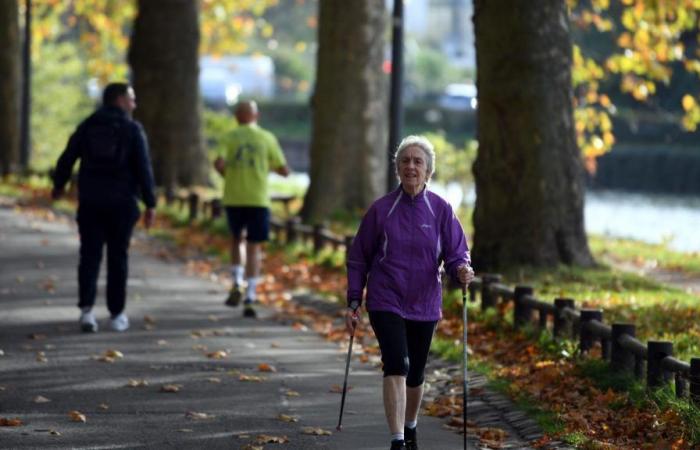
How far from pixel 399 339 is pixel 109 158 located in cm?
524

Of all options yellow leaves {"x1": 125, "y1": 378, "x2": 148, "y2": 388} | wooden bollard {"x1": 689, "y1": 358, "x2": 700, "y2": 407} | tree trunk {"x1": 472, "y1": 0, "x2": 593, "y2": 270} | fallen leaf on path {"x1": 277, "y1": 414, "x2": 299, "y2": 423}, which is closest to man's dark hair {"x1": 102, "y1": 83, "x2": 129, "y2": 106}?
yellow leaves {"x1": 125, "y1": 378, "x2": 148, "y2": 388}

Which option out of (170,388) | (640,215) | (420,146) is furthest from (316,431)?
(640,215)

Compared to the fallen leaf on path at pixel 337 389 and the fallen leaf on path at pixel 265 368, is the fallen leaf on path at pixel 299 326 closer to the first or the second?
the fallen leaf on path at pixel 265 368

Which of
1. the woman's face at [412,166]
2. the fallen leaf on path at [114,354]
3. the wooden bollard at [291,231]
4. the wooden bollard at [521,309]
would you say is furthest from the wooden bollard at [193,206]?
the woman's face at [412,166]

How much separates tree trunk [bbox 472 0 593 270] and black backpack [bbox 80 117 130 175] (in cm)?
467

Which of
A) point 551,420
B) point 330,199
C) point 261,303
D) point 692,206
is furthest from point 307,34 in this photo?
point 551,420

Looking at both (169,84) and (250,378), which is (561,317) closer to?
(250,378)

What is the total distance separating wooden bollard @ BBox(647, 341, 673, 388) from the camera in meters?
9.50

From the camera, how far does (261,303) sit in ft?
52.1

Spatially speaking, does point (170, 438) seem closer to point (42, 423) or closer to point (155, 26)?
point (42, 423)

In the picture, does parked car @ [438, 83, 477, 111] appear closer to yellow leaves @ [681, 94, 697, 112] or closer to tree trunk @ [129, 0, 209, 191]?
tree trunk @ [129, 0, 209, 191]

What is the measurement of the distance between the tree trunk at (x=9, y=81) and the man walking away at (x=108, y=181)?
24028mm

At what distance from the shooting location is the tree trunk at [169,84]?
2888 centimetres

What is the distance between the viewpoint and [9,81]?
1446 inches
